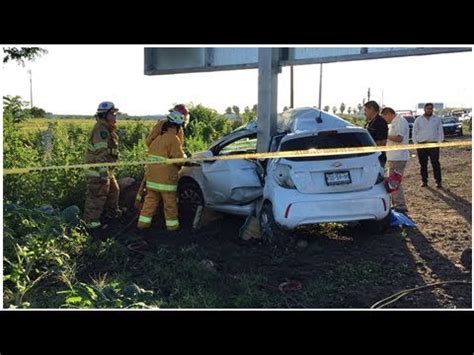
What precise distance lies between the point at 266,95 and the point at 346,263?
9.31ft

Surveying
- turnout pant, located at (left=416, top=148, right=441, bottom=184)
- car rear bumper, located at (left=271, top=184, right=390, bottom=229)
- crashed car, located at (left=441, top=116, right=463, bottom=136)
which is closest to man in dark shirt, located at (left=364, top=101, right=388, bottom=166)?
car rear bumper, located at (left=271, top=184, right=390, bottom=229)

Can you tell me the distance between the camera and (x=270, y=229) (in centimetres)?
673

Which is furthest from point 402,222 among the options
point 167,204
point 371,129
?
point 167,204

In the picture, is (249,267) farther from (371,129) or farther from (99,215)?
(371,129)

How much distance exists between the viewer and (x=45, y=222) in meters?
6.10

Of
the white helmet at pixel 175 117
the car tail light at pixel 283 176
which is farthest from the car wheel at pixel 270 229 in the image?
the white helmet at pixel 175 117

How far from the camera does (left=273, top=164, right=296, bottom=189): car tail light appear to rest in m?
6.57

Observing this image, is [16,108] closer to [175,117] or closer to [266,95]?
[175,117]

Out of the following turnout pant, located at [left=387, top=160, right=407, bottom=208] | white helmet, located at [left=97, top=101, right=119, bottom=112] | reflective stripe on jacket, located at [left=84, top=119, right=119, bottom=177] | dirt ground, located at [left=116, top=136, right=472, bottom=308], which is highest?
white helmet, located at [left=97, top=101, right=119, bottom=112]

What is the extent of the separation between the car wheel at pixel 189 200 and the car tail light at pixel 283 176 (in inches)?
67.1

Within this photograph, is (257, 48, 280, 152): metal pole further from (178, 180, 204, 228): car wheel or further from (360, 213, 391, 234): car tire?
(360, 213, 391, 234): car tire

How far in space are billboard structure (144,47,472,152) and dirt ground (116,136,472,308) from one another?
5.24 feet

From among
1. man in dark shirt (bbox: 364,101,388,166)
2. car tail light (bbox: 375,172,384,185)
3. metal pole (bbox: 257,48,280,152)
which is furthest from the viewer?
man in dark shirt (bbox: 364,101,388,166)

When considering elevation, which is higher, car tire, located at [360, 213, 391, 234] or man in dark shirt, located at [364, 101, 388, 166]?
man in dark shirt, located at [364, 101, 388, 166]
